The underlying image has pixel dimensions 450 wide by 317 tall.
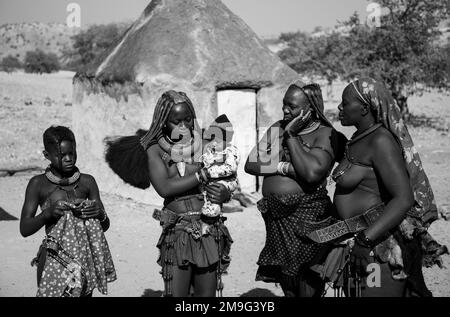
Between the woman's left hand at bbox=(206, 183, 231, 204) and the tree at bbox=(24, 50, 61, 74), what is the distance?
3505 centimetres

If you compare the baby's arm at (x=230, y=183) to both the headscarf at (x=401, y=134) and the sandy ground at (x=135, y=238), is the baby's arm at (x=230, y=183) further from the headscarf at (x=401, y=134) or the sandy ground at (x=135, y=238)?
the sandy ground at (x=135, y=238)

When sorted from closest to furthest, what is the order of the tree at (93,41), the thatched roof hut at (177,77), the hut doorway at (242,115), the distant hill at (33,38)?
the thatched roof hut at (177,77), the hut doorway at (242,115), the tree at (93,41), the distant hill at (33,38)

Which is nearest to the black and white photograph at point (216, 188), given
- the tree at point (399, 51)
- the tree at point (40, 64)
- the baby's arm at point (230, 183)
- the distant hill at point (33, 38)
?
the baby's arm at point (230, 183)

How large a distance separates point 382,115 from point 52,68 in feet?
120

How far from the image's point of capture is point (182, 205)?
148 inches

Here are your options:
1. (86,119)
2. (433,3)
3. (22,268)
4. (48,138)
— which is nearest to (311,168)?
(48,138)

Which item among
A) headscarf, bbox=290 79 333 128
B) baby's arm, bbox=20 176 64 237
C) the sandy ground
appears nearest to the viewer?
baby's arm, bbox=20 176 64 237

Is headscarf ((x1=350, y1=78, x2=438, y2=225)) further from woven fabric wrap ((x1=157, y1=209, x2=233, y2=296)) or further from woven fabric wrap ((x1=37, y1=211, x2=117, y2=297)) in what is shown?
woven fabric wrap ((x1=37, y1=211, x2=117, y2=297))

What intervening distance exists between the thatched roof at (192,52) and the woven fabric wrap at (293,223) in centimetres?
489

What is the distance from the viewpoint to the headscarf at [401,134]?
3.30 metres

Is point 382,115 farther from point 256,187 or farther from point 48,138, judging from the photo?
point 256,187

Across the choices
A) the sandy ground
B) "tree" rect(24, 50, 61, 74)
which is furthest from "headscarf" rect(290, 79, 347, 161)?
"tree" rect(24, 50, 61, 74)

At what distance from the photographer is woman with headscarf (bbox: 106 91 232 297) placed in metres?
3.68

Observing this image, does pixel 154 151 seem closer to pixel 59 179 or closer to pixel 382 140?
pixel 59 179
